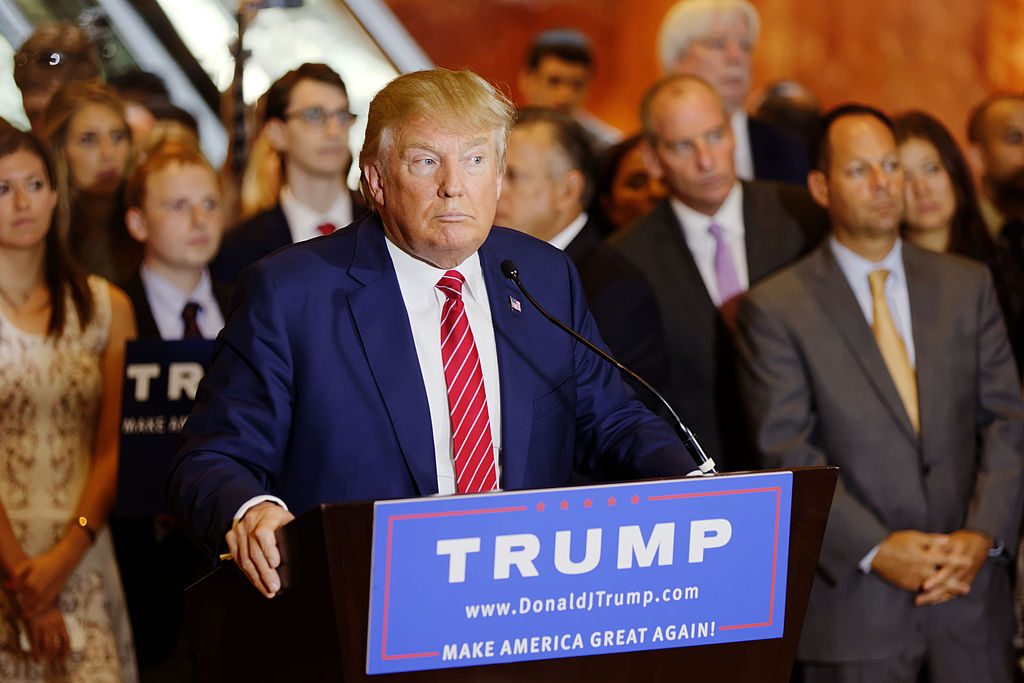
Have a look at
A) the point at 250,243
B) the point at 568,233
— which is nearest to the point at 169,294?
the point at 250,243

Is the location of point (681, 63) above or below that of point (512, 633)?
above

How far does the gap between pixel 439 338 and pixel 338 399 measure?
8.4 inches

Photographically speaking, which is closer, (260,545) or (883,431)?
(260,545)

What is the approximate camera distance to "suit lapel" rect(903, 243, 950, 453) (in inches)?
141

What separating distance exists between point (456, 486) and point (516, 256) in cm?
48

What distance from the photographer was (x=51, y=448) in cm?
376

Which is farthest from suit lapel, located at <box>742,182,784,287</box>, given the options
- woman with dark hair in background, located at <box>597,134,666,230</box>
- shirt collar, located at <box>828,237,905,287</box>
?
woman with dark hair in background, located at <box>597,134,666,230</box>

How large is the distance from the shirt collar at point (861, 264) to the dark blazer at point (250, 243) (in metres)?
1.61

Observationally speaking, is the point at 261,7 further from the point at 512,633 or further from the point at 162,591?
the point at 512,633

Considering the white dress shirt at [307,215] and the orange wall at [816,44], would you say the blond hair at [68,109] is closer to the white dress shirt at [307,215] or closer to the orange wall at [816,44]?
the white dress shirt at [307,215]

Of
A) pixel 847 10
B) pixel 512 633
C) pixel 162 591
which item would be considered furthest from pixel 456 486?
pixel 847 10

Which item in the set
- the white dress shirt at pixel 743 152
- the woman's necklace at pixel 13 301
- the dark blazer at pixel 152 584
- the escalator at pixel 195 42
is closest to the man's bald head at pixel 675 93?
the white dress shirt at pixel 743 152

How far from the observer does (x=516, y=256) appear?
2.51 meters

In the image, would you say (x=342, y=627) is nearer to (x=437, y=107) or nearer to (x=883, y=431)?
(x=437, y=107)
